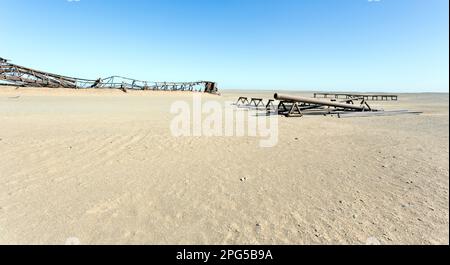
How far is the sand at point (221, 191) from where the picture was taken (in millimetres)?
2906

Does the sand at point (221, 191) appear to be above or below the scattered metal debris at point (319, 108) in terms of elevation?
below

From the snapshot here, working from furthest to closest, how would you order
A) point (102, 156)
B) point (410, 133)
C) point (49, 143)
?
point (410, 133)
point (49, 143)
point (102, 156)

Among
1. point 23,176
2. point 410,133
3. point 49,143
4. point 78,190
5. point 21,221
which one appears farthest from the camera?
point 410,133

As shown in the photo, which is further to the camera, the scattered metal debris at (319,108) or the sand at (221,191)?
the scattered metal debris at (319,108)

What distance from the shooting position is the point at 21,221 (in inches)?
122

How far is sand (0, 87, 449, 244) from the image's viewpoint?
2906 mm

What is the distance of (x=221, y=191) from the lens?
4055 millimetres

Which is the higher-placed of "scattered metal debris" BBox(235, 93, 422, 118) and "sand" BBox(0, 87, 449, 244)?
"scattered metal debris" BBox(235, 93, 422, 118)

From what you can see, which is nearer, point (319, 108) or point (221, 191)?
point (221, 191)

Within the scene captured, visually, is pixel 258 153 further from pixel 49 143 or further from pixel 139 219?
pixel 49 143

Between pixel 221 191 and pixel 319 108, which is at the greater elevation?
pixel 319 108

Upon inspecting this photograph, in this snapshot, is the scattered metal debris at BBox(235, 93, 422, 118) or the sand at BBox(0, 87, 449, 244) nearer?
the sand at BBox(0, 87, 449, 244)
